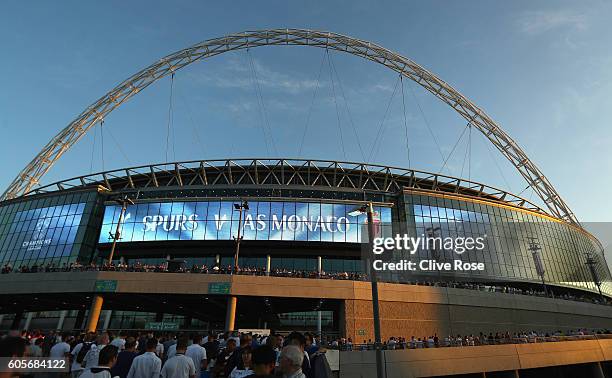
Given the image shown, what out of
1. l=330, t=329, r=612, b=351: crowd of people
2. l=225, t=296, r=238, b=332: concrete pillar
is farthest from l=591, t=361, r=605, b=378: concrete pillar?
l=225, t=296, r=238, b=332: concrete pillar

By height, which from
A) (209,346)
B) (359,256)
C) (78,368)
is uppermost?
(359,256)

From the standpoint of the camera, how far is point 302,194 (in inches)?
2205

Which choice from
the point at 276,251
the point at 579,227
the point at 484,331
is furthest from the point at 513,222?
the point at 276,251

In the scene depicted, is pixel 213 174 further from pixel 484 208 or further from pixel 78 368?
pixel 78 368

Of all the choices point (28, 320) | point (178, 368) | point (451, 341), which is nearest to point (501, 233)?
point (451, 341)

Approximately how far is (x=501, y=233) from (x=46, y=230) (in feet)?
234

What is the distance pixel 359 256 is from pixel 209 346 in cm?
4198

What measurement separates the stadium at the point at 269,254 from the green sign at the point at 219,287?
28 centimetres

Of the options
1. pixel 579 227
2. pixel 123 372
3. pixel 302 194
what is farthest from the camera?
pixel 579 227

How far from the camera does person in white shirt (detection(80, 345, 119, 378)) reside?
5496 millimetres

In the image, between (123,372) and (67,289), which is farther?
(67,289)

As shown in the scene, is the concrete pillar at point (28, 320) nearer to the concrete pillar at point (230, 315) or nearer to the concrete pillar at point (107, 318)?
the concrete pillar at point (107, 318)

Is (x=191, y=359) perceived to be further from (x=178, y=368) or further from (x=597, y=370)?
(x=597, y=370)

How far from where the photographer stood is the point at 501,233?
5869cm
